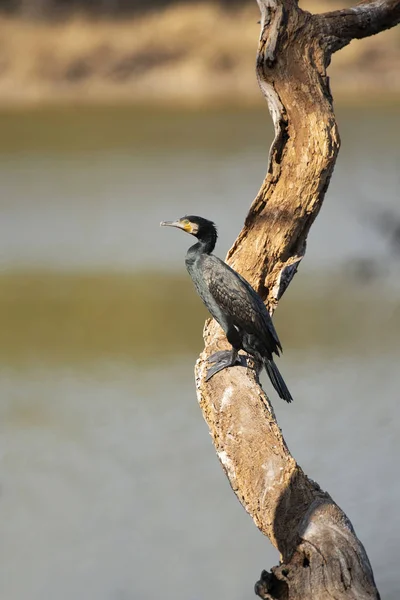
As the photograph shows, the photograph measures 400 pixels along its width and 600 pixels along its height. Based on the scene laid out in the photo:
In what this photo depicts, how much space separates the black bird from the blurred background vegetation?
1.39 m

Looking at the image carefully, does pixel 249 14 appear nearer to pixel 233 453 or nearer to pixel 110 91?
pixel 110 91

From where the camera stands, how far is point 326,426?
15.8 ft

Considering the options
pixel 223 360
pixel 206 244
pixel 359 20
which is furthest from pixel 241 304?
pixel 359 20

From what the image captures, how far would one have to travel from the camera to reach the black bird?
2.72m

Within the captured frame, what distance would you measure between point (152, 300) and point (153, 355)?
673 millimetres

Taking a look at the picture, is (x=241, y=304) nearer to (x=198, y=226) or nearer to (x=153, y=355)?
(x=198, y=226)

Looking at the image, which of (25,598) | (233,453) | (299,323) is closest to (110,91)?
(299,323)

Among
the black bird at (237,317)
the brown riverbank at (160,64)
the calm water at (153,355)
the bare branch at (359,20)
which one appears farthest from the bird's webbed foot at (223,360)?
the brown riverbank at (160,64)

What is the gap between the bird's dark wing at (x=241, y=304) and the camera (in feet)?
8.92

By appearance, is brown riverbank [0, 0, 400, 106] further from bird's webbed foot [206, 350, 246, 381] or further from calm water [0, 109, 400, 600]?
bird's webbed foot [206, 350, 246, 381]

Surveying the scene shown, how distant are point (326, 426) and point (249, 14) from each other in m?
5.54

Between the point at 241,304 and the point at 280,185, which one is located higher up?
the point at 280,185

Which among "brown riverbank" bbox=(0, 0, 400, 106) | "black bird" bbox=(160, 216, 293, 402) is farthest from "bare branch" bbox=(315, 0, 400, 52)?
"brown riverbank" bbox=(0, 0, 400, 106)

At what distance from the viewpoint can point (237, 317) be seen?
108 inches
